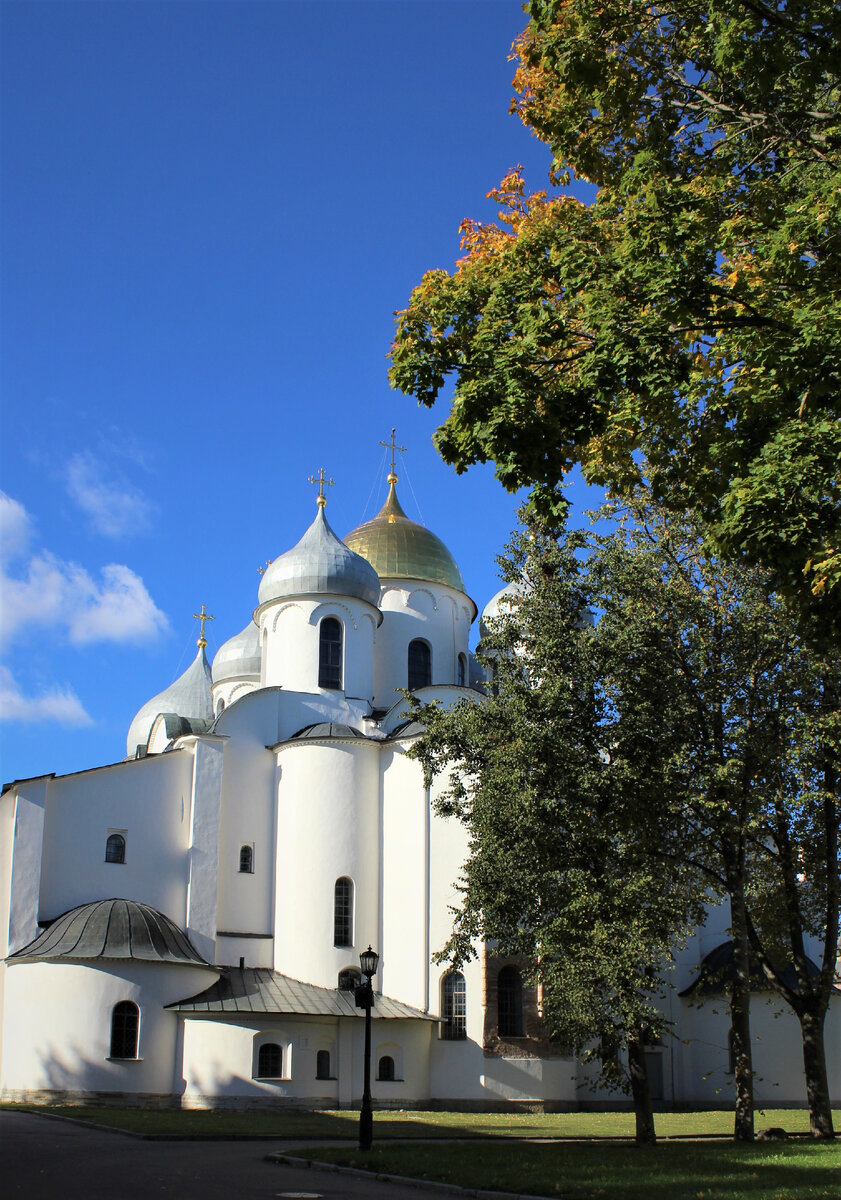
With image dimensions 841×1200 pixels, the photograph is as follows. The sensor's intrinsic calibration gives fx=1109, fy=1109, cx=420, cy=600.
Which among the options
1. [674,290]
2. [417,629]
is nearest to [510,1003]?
[417,629]

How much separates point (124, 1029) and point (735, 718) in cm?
1761

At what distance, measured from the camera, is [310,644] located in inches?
1458

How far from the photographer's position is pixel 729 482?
12.4 metres

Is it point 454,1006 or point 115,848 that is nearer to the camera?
point 454,1006

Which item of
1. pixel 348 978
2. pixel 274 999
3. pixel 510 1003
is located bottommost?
pixel 510 1003

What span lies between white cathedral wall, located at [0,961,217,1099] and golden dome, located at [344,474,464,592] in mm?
17675

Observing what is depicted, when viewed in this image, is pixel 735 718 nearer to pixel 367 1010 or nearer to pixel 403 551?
pixel 367 1010

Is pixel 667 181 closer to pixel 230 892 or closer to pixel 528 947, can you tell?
pixel 528 947

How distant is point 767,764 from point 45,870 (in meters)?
20.1

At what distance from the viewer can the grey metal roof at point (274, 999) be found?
2895 centimetres

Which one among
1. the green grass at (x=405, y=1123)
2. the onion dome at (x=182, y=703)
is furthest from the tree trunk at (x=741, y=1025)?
the onion dome at (x=182, y=703)

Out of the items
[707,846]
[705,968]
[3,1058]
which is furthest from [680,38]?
[3,1058]

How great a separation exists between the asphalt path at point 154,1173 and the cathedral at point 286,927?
10128 mm

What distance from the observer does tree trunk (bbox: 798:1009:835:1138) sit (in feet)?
64.8
